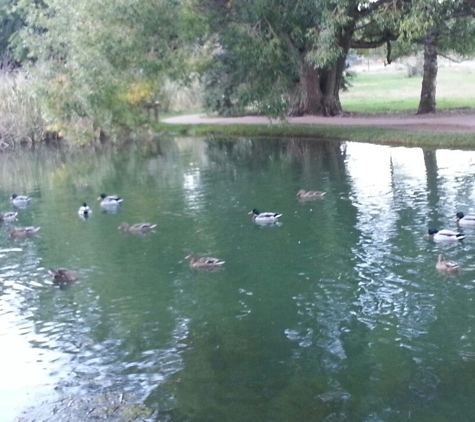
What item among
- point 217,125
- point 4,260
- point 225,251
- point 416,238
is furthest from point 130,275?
point 217,125

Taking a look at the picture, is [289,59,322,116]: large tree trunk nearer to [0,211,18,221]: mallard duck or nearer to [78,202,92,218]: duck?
[78,202,92,218]: duck

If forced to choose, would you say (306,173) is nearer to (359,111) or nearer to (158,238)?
(158,238)

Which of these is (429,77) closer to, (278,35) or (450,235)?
(278,35)

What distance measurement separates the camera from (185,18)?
2819 centimetres

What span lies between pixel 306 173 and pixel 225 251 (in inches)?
374

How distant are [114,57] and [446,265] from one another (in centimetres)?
1702

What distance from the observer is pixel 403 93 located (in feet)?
182

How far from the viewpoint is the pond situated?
9312 mm

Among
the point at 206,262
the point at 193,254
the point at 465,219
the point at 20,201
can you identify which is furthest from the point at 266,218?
the point at 20,201

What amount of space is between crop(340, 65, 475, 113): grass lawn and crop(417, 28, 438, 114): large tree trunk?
227 centimetres

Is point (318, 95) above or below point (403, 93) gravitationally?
above

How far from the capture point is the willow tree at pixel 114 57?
2705 cm

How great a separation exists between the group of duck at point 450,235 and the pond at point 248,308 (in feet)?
0.55

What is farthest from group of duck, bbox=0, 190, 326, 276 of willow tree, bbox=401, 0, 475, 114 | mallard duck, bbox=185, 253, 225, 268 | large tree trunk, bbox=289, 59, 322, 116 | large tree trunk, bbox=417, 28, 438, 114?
large tree trunk, bbox=417, 28, 438, 114
